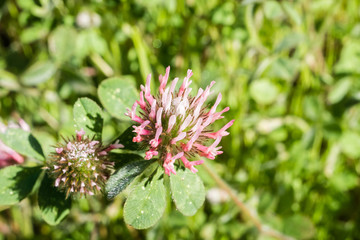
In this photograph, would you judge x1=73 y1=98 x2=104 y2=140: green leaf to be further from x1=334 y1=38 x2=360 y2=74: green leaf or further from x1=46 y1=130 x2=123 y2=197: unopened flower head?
x1=334 y1=38 x2=360 y2=74: green leaf

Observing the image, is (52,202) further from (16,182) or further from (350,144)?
(350,144)

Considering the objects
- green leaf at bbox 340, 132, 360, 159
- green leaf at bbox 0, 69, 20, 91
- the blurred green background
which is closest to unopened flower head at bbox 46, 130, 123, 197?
the blurred green background

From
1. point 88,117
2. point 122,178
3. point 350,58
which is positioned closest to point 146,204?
point 122,178

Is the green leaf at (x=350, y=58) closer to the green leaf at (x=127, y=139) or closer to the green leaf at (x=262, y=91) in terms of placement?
the green leaf at (x=262, y=91)

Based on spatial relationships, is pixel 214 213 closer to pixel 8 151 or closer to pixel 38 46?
pixel 8 151

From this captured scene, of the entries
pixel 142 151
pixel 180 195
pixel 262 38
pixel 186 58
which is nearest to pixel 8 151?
pixel 142 151
